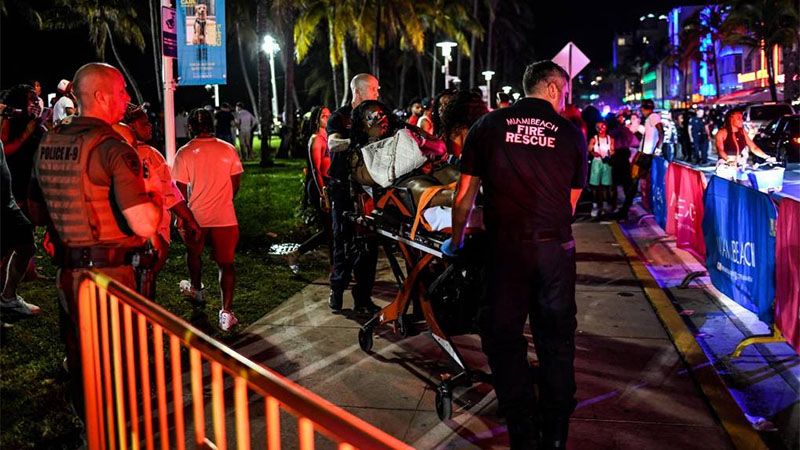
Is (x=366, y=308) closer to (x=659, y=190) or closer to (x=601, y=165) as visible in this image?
(x=659, y=190)

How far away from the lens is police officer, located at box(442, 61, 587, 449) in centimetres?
411

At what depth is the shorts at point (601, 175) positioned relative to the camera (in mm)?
13922

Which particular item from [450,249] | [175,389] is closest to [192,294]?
[450,249]

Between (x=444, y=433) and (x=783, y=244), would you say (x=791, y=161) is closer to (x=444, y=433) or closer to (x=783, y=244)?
(x=783, y=244)

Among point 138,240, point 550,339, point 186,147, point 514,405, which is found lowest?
point 514,405

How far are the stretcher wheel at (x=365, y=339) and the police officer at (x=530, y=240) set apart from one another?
1957mm

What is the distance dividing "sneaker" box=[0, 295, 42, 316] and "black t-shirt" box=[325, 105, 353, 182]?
296 centimetres

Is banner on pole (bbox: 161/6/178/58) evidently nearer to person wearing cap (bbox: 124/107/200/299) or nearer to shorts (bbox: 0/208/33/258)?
person wearing cap (bbox: 124/107/200/299)

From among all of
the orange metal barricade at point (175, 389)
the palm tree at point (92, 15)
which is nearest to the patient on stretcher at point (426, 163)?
the orange metal barricade at point (175, 389)

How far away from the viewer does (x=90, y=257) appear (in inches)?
160

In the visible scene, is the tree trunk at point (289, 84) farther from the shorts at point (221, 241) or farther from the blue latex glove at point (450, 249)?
the blue latex glove at point (450, 249)

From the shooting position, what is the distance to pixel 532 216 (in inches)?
162

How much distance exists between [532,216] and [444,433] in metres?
1.45

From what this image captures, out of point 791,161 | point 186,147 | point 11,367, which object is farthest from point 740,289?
point 791,161
